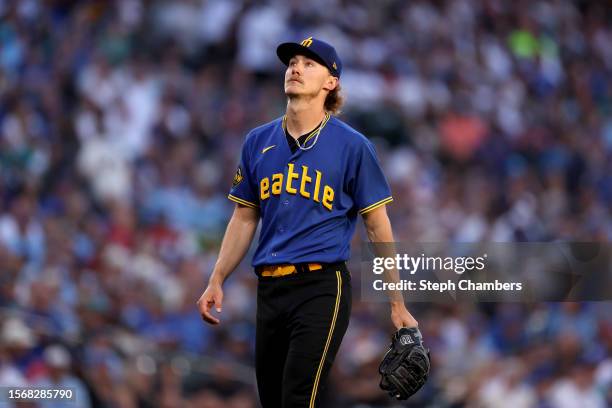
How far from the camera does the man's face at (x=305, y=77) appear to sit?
4.85 meters

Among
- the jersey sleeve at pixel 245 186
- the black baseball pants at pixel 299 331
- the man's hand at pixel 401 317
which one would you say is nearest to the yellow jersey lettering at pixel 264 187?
the jersey sleeve at pixel 245 186

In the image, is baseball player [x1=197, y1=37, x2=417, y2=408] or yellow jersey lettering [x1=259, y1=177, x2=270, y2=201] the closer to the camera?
baseball player [x1=197, y1=37, x2=417, y2=408]

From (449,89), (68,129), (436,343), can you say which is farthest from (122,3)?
(436,343)

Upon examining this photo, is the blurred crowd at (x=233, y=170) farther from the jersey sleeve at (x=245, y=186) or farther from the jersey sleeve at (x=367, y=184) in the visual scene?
the jersey sleeve at (x=367, y=184)

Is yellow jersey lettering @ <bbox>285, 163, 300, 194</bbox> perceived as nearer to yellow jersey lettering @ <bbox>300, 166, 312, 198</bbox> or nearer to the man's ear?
yellow jersey lettering @ <bbox>300, 166, 312, 198</bbox>

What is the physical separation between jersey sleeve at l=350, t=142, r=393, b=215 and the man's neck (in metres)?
0.25

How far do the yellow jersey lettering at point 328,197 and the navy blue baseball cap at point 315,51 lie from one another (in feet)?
1.76

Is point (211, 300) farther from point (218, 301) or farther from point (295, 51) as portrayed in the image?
point (295, 51)

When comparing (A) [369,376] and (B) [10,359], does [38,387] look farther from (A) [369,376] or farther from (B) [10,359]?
(A) [369,376]

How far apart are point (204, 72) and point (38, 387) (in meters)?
5.60

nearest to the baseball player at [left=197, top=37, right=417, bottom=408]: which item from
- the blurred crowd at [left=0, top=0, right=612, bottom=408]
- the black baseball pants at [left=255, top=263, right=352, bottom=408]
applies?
the black baseball pants at [left=255, top=263, right=352, bottom=408]

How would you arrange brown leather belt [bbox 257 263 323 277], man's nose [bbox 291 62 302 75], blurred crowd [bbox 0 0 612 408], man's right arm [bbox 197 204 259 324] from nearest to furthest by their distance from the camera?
brown leather belt [bbox 257 263 323 277]
man's nose [bbox 291 62 302 75]
man's right arm [bbox 197 204 259 324]
blurred crowd [bbox 0 0 612 408]

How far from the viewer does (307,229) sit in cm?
478

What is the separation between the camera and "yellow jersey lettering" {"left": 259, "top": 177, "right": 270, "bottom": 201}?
16.1 feet
